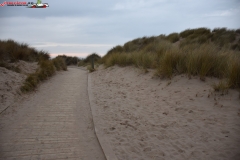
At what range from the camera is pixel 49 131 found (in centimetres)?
474

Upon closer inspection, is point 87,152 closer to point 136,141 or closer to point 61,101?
point 136,141

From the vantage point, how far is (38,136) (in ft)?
14.7

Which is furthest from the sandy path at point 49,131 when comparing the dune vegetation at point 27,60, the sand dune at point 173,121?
the dune vegetation at point 27,60

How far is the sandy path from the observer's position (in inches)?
151

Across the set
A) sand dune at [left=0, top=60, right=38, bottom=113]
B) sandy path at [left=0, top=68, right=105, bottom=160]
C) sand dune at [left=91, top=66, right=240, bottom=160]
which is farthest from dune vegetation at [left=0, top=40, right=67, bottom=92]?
sand dune at [left=91, top=66, right=240, bottom=160]

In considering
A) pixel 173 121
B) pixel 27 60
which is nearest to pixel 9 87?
pixel 173 121

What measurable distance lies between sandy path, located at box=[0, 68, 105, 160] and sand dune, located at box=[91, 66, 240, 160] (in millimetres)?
514

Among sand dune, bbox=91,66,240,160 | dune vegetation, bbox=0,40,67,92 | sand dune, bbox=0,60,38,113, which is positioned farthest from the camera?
dune vegetation, bbox=0,40,67,92

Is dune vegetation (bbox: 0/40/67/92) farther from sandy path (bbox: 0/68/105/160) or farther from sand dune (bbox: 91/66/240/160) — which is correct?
sand dune (bbox: 91/66/240/160)

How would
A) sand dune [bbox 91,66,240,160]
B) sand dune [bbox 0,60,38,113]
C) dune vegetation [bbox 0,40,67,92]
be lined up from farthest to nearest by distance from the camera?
dune vegetation [bbox 0,40,67,92], sand dune [bbox 0,60,38,113], sand dune [bbox 91,66,240,160]

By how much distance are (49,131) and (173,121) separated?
3.01 metres

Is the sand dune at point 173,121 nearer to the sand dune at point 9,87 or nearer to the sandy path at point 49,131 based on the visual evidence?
the sandy path at point 49,131

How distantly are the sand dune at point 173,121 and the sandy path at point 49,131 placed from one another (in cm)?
51

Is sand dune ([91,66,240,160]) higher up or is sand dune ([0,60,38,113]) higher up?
sand dune ([0,60,38,113])
